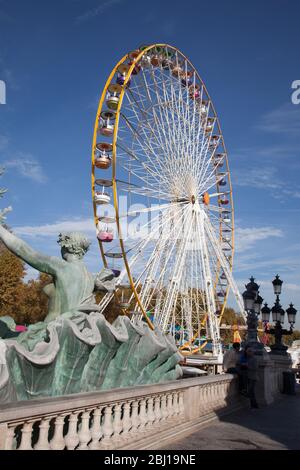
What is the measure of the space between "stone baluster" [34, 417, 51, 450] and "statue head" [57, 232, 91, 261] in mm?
3052

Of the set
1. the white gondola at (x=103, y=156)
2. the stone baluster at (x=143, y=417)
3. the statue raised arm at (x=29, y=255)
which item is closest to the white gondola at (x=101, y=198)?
the white gondola at (x=103, y=156)

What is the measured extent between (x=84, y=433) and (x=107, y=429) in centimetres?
45

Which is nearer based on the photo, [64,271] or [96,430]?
[96,430]

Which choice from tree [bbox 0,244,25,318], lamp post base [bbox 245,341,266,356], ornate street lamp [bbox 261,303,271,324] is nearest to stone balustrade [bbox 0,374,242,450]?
lamp post base [bbox 245,341,266,356]

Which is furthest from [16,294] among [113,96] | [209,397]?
[209,397]

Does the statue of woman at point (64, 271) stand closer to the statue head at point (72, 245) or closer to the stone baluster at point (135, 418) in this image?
the statue head at point (72, 245)

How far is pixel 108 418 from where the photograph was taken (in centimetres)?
513

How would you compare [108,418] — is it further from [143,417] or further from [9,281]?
[9,281]

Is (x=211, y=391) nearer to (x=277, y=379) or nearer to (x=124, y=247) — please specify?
(x=277, y=379)

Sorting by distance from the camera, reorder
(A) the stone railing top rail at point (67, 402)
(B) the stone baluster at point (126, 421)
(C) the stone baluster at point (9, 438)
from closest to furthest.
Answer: (C) the stone baluster at point (9, 438) < (A) the stone railing top rail at point (67, 402) < (B) the stone baluster at point (126, 421)

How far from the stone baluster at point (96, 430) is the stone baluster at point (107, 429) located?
0.24 feet

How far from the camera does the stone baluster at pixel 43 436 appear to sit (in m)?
4.13
